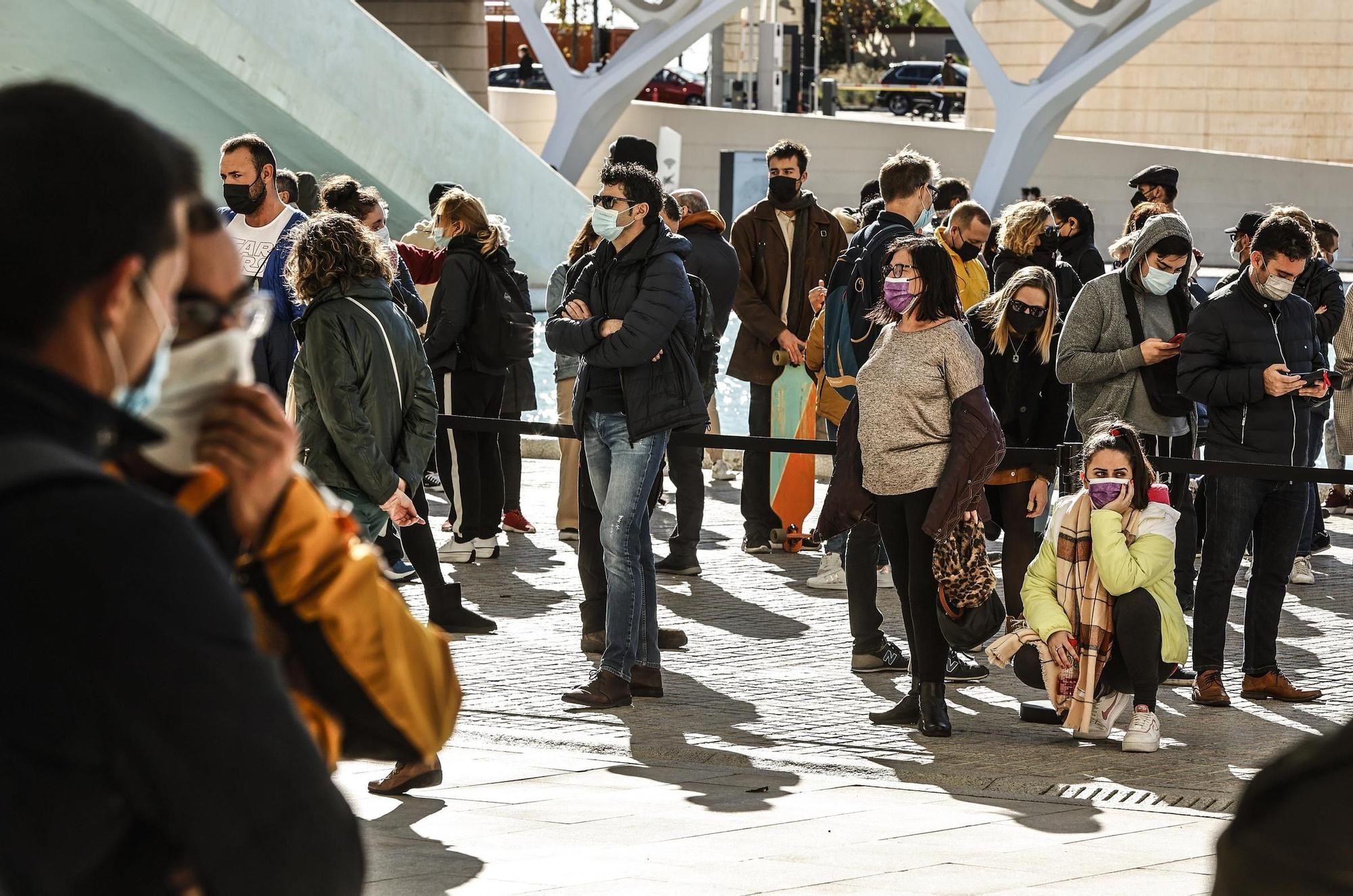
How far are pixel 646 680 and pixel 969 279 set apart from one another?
352 centimetres

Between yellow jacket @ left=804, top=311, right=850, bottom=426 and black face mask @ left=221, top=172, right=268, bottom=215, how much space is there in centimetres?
277

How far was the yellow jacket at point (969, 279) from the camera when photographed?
9.76 m

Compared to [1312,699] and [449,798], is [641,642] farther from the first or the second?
[1312,699]

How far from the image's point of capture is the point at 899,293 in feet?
22.4

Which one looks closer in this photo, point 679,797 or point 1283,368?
point 679,797

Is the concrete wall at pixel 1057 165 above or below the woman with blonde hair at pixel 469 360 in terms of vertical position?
above

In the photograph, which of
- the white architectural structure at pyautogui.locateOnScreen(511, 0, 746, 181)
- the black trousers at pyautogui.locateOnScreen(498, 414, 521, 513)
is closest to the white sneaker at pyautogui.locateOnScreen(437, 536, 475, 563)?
the black trousers at pyautogui.locateOnScreen(498, 414, 521, 513)

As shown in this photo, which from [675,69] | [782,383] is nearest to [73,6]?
[782,383]

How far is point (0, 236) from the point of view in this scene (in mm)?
1543

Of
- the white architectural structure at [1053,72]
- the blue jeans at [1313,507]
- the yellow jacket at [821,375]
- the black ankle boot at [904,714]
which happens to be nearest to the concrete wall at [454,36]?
the white architectural structure at [1053,72]

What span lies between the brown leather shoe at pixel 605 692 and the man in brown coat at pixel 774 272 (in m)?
3.27

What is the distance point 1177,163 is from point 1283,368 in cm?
3599

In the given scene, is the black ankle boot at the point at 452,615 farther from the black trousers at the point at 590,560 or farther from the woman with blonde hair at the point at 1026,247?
the woman with blonde hair at the point at 1026,247

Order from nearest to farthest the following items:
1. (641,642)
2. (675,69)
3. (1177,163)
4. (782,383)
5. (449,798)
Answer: (449,798) < (641,642) < (782,383) < (1177,163) < (675,69)
